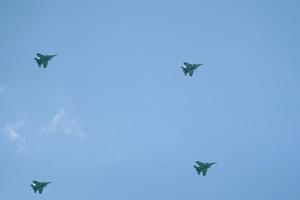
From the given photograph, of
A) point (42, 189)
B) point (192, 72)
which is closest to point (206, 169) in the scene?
point (192, 72)

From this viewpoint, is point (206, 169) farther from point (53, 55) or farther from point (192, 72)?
point (53, 55)

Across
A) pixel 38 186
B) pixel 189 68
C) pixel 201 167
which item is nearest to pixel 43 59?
pixel 38 186

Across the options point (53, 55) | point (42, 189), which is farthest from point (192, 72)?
point (42, 189)

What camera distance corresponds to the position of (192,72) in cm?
9256

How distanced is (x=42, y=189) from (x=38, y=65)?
82.0 ft

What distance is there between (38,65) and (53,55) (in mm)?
3661

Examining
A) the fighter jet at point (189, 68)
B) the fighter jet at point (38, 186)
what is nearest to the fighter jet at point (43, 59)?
the fighter jet at point (38, 186)

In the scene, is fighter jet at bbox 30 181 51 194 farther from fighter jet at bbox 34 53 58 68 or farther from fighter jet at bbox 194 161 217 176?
fighter jet at bbox 194 161 217 176

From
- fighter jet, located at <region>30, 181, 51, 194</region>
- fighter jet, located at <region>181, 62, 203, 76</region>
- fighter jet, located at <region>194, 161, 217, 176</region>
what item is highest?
fighter jet, located at <region>181, 62, 203, 76</region>

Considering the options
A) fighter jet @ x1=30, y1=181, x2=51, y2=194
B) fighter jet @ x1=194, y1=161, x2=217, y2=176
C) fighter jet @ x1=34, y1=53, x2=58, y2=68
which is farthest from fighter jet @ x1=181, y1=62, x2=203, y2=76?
fighter jet @ x1=30, y1=181, x2=51, y2=194

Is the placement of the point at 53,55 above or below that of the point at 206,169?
above

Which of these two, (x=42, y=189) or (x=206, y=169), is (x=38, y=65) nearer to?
(x=42, y=189)

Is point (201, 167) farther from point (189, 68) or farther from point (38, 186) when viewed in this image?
point (38, 186)

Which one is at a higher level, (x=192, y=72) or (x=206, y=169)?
(x=192, y=72)
